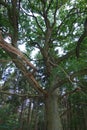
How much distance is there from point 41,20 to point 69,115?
487cm

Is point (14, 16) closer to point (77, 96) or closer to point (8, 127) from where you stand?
point (77, 96)

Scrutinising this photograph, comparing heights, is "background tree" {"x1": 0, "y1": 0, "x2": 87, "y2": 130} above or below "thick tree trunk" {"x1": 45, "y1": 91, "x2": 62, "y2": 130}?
above

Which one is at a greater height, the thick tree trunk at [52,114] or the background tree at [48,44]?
the background tree at [48,44]

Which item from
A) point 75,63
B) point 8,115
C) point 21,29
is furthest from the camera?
point 8,115

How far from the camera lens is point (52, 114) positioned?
6.14 meters

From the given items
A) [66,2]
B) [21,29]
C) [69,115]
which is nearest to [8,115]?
[69,115]

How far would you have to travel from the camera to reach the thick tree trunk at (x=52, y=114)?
5.91 m

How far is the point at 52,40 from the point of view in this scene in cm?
762

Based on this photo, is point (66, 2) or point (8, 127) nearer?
point (66, 2)

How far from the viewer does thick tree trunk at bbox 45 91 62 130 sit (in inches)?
233

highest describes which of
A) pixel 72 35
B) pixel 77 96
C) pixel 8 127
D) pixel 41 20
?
pixel 41 20

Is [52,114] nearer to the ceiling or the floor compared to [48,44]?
nearer to the floor

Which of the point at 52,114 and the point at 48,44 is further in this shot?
the point at 48,44

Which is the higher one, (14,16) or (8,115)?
(14,16)
